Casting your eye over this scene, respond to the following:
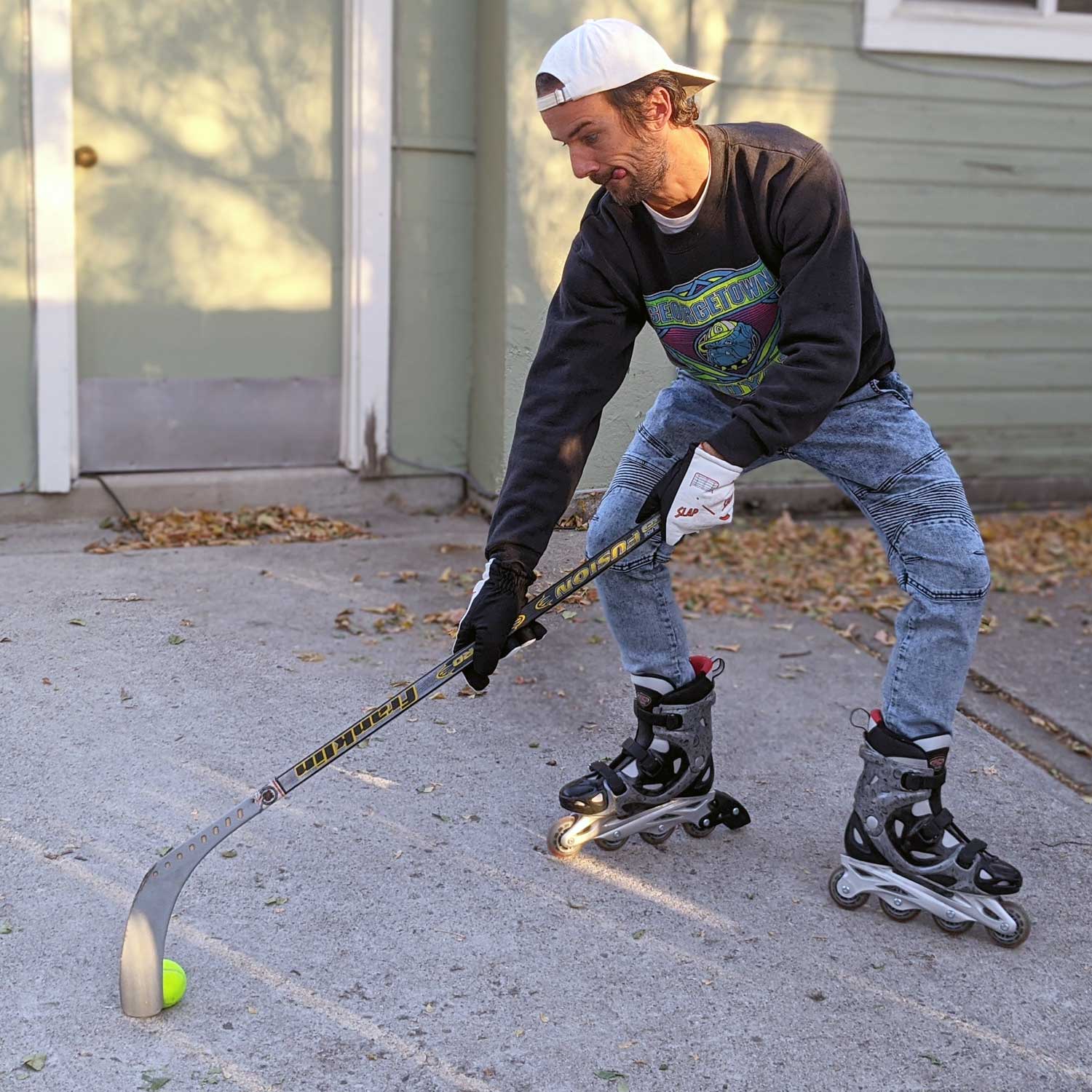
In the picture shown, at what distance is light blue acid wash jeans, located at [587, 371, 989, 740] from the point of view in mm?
3357

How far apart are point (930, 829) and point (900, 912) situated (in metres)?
0.23

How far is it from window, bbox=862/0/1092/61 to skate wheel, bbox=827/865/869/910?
4.65 m

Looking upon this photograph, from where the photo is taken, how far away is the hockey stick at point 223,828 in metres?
2.98

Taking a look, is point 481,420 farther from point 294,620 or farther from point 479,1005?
point 479,1005

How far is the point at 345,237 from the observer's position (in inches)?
259

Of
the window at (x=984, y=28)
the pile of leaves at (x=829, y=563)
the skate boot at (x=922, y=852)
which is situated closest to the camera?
the skate boot at (x=922, y=852)

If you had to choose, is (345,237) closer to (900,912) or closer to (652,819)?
(652,819)

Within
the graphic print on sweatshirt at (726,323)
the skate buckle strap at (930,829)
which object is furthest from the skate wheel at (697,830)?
the graphic print on sweatshirt at (726,323)

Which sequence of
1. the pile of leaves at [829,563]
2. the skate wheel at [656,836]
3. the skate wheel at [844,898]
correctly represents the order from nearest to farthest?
1. the skate wheel at [844,898]
2. the skate wheel at [656,836]
3. the pile of leaves at [829,563]

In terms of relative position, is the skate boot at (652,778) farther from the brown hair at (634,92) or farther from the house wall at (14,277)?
the house wall at (14,277)

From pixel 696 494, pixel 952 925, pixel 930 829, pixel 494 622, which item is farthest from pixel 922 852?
pixel 494 622

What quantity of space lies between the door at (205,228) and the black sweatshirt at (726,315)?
3243mm

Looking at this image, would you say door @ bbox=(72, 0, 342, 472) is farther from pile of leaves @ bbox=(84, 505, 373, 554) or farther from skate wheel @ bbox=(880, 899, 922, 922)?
skate wheel @ bbox=(880, 899, 922, 922)

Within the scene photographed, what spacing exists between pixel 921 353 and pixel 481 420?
7.55ft
